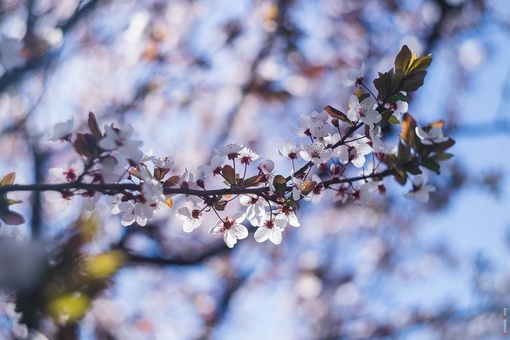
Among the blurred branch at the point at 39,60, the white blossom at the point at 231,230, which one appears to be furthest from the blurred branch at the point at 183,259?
the white blossom at the point at 231,230

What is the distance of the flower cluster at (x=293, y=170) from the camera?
135cm

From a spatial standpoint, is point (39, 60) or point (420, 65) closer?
point (420, 65)

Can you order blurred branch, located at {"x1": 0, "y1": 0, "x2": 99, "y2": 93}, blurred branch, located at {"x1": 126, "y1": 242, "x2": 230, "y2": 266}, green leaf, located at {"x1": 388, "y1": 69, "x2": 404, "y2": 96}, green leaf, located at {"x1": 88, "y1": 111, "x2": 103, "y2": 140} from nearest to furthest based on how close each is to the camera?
green leaf, located at {"x1": 88, "y1": 111, "x2": 103, "y2": 140} → green leaf, located at {"x1": 388, "y1": 69, "x2": 404, "y2": 96} → blurred branch, located at {"x1": 0, "y1": 0, "x2": 99, "y2": 93} → blurred branch, located at {"x1": 126, "y1": 242, "x2": 230, "y2": 266}

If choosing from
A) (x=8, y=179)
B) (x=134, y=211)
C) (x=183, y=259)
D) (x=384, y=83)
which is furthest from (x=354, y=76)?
(x=183, y=259)

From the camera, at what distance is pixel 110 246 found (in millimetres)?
3906

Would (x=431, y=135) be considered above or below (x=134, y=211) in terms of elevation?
above

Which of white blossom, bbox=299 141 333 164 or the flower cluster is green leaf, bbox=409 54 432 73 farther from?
white blossom, bbox=299 141 333 164

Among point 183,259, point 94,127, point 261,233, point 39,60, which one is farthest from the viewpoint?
point 183,259

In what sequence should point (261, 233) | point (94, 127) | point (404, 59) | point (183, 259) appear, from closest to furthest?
point (94, 127) < point (404, 59) < point (261, 233) < point (183, 259)

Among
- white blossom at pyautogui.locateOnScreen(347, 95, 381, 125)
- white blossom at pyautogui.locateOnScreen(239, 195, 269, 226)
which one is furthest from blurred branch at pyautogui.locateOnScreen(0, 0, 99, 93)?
white blossom at pyautogui.locateOnScreen(347, 95, 381, 125)

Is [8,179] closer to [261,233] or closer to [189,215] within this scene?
[189,215]

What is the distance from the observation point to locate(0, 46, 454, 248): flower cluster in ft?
4.42

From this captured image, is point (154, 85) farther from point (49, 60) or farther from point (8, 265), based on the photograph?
point (8, 265)

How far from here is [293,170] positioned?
143 cm
